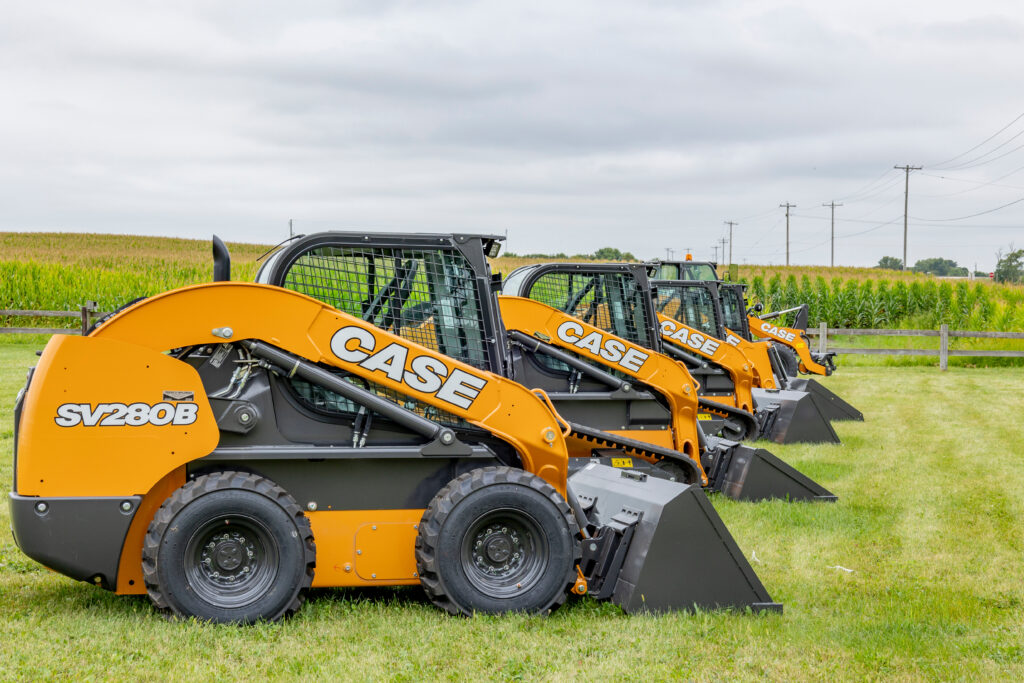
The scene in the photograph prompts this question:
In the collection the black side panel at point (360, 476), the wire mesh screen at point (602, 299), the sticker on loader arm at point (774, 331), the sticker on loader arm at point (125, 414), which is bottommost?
the black side panel at point (360, 476)

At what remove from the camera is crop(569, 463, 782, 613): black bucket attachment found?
5.55 metres

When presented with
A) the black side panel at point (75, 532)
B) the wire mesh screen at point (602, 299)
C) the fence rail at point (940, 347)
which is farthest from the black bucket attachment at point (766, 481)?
the fence rail at point (940, 347)

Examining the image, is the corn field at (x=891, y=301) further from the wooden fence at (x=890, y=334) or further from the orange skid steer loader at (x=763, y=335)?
the orange skid steer loader at (x=763, y=335)

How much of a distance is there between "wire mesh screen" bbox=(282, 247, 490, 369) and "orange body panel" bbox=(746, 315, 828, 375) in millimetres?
17177

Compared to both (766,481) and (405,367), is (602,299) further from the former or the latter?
(405,367)

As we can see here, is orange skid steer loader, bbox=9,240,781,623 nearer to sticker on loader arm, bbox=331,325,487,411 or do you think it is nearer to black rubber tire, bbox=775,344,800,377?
sticker on loader arm, bbox=331,325,487,411

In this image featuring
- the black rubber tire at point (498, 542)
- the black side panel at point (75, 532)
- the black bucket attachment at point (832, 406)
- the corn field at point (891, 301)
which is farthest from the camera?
the corn field at point (891, 301)

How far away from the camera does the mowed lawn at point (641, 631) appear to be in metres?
4.68

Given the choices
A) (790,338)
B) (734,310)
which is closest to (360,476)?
(734,310)

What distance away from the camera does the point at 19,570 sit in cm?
620

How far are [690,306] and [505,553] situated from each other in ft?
31.0

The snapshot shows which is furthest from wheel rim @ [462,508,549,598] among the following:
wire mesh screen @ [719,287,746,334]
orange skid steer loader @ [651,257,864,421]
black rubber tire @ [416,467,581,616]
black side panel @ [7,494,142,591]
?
wire mesh screen @ [719,287,746,334]

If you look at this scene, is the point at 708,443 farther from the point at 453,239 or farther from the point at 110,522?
the point at 110,522

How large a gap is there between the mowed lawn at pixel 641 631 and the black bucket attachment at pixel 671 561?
119mm
